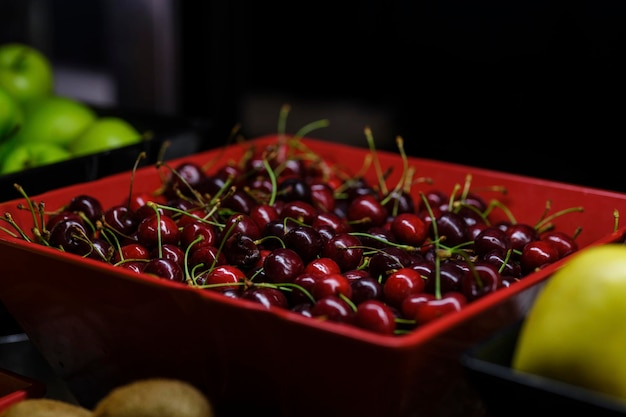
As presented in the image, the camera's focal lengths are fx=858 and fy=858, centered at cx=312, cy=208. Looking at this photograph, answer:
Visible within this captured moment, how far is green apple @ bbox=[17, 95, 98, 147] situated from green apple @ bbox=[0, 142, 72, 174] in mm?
65

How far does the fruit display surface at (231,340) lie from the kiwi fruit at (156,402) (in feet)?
0.16

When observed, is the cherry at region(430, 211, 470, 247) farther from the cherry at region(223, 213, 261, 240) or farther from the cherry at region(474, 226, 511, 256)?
the cherry at region(223, 213, 261, 240)

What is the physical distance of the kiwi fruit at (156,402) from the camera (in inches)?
21.9

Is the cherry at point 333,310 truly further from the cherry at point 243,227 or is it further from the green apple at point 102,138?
the green apple at point 102,138

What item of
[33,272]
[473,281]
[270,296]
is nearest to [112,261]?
[33,272]

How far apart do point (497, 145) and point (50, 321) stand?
32.3 inches

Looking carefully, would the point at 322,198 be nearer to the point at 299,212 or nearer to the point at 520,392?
the point at 299,212

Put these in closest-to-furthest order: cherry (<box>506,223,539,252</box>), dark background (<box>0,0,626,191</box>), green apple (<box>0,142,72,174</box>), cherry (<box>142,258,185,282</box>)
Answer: cherry (<box>142,258,185,282</box>) → cherry (<box>506,223,539,252</box>) → green apple (<box>0,142,72,174</box>) → dark background (<box>0,0,626,191</box>)

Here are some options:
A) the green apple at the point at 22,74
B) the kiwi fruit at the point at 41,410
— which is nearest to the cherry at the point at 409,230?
the kiwi fruit at the point at 41,410

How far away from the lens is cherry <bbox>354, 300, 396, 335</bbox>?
22.6 inches

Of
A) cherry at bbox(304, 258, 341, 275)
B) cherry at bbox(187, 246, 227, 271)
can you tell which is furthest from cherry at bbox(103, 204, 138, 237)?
cherry at bbox(304, 258, 341, 275)

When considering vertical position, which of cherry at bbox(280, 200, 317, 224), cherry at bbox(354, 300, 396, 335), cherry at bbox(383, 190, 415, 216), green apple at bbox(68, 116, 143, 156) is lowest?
green apple at bbox(68, 116, 143, 156)

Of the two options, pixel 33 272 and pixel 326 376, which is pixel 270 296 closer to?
pixel 326 376

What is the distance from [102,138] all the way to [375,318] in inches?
24.4
